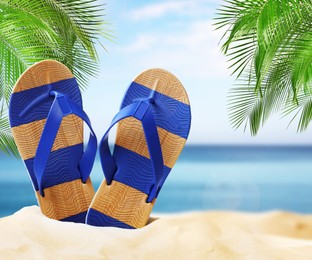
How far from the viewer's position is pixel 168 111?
6.66ft

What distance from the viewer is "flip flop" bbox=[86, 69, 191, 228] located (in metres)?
1.83

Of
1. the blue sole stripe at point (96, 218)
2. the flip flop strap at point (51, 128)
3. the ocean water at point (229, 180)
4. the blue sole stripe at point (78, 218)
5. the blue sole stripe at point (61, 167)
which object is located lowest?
the ocean water at point (229, 180)

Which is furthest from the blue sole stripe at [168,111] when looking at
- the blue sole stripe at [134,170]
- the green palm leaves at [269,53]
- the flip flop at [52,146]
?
the green palm leaves at [269,53]

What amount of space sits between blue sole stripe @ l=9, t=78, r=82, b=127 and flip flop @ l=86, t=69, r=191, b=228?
0.74ft

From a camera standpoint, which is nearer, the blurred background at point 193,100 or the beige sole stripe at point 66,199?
the beige sole stripe at point 66,199

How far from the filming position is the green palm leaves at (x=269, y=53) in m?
2.75

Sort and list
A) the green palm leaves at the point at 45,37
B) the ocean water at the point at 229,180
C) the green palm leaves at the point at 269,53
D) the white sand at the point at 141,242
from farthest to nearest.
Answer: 1. the ocean water at the point at 229,180
2. the green palm leaves at the point at 45,37
3. the green palm leaves at the point at 269,53
4. the white sand at the point at 141,242

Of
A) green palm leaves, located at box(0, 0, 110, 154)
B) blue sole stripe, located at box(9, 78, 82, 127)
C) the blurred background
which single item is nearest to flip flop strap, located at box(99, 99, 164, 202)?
blue sole stripe, located at box(9, 78, 82, 127)

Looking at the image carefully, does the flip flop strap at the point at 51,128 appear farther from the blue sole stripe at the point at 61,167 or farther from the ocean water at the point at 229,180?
the ocean water at the point at 229,180

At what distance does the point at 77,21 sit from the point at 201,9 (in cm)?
1320

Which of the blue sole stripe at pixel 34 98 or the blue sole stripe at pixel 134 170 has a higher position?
the blue sole stripe at pixel 34 98

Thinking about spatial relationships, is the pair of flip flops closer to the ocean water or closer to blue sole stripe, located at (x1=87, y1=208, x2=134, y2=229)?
blue sole stripe, located at (x1=87, y1=208, x2=134, y2=229)

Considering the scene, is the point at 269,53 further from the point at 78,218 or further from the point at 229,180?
the point at 229,180

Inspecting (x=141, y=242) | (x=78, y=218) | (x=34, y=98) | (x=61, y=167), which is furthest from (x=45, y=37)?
(x=141, y=242)
